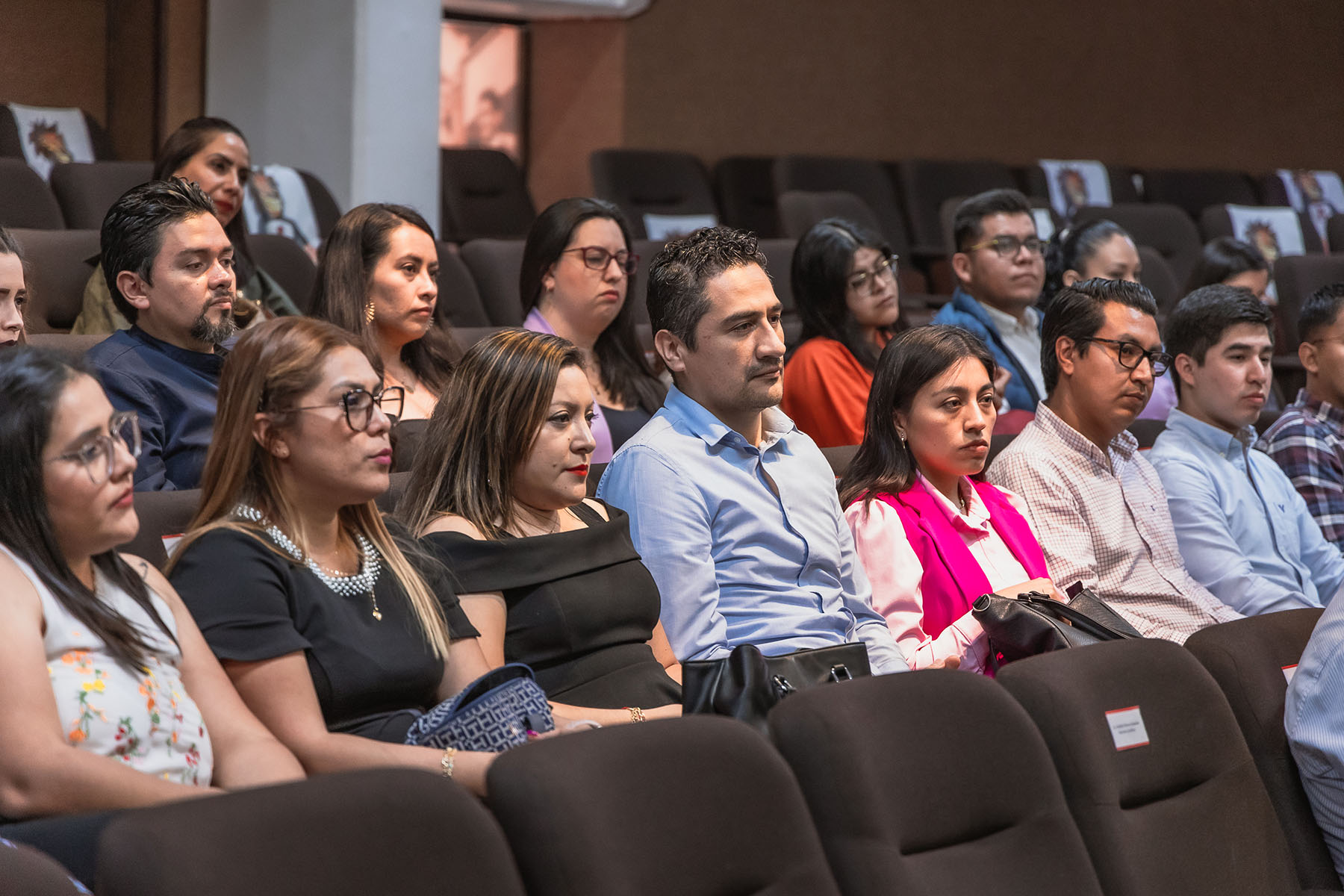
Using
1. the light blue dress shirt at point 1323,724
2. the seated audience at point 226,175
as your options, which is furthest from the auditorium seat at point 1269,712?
the seated audience at point 226,175

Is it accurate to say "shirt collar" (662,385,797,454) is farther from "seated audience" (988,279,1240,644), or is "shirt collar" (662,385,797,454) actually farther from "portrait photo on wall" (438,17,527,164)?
"portrait photo on wall" (438,17,527,164)

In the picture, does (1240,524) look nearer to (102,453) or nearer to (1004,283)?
(1004,283)

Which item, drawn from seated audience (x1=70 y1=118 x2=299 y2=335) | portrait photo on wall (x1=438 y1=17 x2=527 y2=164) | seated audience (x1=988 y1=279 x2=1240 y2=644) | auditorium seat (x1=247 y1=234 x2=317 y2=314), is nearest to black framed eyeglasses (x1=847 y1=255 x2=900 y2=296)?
seated audience (x1=988 y1=279 x2=1240 y2=644)

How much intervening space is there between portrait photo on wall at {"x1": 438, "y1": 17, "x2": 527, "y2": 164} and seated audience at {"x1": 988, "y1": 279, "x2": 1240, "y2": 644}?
4868 millimetres

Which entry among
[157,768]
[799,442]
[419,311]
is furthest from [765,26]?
[157,768]

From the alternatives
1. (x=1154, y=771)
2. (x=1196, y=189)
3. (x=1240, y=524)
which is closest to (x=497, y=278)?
(x=1240, y=524)

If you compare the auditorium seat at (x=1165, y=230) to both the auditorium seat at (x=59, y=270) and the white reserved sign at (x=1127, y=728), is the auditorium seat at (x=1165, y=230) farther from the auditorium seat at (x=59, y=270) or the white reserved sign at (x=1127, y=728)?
the white reserved sign at (x=1127, y=728)

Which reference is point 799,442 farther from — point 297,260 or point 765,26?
point 765,26

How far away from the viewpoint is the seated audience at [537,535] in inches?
75.8

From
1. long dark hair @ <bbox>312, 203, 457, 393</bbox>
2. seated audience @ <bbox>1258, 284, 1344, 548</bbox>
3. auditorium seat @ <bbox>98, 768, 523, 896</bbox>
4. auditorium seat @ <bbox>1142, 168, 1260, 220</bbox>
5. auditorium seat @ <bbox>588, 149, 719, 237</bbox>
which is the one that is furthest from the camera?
auditorium seat @ <bbox>1142, 168, 1260, 220</bbox>

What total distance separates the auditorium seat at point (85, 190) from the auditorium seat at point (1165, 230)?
156 inches

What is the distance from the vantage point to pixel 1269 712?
6.45 feet

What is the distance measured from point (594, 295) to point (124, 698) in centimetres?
205

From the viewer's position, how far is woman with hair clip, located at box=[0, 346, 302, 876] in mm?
1363
